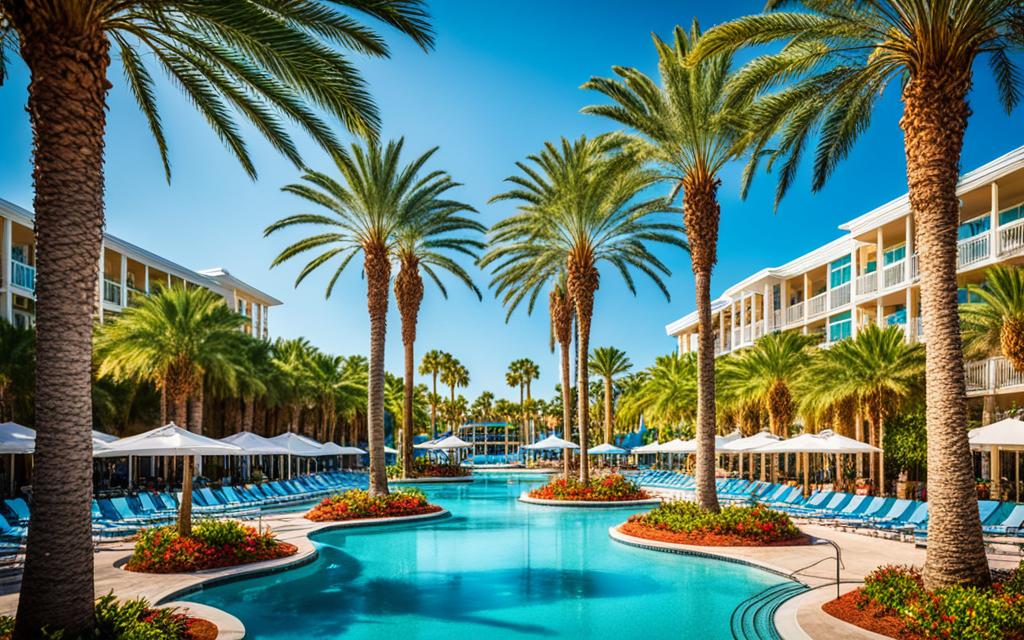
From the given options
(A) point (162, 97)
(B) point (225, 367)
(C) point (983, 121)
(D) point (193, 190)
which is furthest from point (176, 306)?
(C) point (983, 121)

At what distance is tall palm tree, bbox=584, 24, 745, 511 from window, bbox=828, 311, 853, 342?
64.0 feet

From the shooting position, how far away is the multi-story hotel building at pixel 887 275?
2469 centimetres

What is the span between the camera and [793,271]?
41281mm

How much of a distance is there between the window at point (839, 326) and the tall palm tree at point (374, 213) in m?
21.4

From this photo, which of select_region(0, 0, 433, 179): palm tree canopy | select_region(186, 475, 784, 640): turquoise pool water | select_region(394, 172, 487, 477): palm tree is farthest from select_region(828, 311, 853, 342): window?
select_region(0, 0, 433, 179): palm tree canopy

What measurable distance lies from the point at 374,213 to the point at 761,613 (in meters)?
17.7

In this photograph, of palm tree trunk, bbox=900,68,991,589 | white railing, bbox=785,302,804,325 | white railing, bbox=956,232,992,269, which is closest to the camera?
palm tree trunk, bbox=900,68,991,589

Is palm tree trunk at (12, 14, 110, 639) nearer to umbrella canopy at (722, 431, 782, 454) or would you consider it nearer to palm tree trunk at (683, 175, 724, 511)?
palm tree trunk at (683, 175, 724, 511)

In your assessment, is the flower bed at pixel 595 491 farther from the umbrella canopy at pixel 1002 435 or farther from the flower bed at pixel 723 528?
the umbrella canopy at pixel 1002 435

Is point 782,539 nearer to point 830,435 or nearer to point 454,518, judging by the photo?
point 830,435

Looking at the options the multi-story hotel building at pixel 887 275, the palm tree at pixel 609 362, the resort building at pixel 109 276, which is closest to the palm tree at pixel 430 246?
the resort building at pixel 109 276

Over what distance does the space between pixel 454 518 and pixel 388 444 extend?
232 ft

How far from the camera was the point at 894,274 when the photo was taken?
1233 inches

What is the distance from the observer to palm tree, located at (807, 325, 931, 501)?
2545cm
